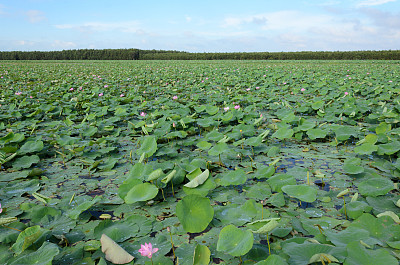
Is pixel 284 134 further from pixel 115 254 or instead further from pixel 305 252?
pixel 115 254

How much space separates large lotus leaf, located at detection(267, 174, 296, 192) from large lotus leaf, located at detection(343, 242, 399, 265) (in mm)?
644

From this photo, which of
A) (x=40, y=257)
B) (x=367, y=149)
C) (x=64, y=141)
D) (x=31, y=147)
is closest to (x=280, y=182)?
(x=367, y=149)

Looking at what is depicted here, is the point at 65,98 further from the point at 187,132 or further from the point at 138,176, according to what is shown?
the point at 138,176

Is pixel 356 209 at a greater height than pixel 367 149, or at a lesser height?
lesser

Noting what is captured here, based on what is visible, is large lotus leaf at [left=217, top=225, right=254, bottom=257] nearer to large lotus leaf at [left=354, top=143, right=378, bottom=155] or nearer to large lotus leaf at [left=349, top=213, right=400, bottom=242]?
large lotus leaf at [left=349, top=213, right=400, bottom=242]

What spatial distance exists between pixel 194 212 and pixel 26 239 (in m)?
0.68

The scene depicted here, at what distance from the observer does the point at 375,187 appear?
4.56ft

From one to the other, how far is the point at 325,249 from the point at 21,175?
1.94 m

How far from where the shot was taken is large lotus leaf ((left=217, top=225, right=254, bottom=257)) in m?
0.90

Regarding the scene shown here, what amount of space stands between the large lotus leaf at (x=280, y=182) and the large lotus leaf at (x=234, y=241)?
0.59 m

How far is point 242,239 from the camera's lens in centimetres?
94

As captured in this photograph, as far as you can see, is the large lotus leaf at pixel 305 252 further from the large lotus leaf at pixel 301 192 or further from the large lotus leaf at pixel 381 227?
the large lotus leaf at pixel 301 192

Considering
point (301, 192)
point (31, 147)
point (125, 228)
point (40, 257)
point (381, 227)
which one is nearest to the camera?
point (40, 257)

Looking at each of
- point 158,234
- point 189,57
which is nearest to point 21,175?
point 158,234
